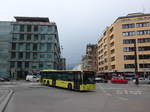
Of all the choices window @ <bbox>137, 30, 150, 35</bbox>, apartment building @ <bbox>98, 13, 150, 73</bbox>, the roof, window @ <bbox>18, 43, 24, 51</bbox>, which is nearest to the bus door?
apartment building @ <bbox>98, 13, 150, 73</bbox>

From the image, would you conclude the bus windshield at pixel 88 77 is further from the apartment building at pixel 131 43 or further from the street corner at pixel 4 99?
the apartment building at pixel 131 43

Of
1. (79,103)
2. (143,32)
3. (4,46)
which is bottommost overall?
(79,103)

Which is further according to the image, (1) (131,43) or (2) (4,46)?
(2) (4,46)

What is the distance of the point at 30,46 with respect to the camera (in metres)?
68.4

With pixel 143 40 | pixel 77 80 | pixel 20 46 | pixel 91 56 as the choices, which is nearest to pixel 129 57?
pixel 143 40

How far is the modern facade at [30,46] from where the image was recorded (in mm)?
66875

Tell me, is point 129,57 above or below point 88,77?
above

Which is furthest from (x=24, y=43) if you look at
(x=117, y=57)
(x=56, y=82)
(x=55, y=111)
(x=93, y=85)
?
(x=55, y=111)

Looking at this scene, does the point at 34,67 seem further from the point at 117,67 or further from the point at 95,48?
the point at 95,48

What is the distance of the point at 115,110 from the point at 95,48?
101 metres

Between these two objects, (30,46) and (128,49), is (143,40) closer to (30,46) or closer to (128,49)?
(128,49)

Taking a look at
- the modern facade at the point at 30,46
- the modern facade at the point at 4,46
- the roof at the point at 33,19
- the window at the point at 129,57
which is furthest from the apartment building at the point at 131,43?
the modern facade at the point at 4,46

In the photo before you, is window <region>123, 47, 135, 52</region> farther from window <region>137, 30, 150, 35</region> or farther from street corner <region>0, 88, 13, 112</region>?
street corner <region>0, 88, 13, 112</region>

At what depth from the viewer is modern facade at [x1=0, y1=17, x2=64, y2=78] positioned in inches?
2633
